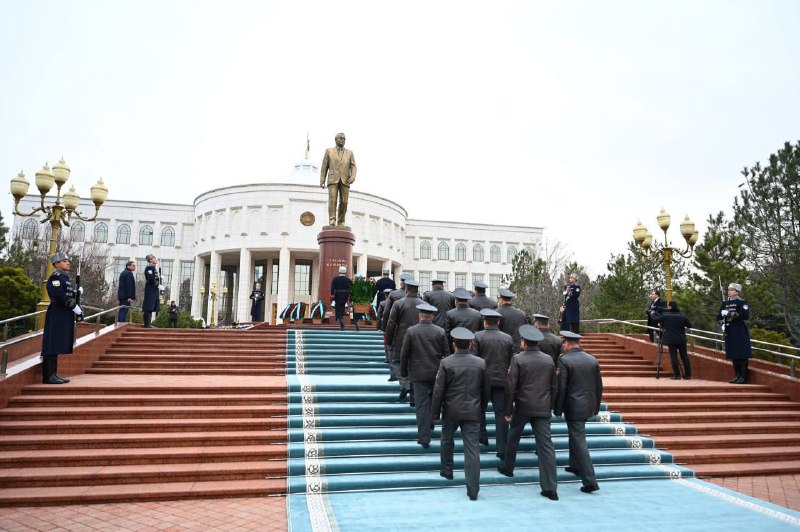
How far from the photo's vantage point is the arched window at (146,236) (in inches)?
1999

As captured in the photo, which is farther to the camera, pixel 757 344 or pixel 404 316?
pixel 757 344

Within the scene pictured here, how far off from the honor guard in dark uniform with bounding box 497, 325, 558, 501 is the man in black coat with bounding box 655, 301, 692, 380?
7.38m

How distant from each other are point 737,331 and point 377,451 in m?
8.50

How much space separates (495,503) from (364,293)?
10662mm

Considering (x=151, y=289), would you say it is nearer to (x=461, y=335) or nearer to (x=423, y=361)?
(x=423, y=361)

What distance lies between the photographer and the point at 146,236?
51.0 m

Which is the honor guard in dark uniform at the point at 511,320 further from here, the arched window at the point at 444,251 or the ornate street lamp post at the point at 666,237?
the arched window at the point at 444,251

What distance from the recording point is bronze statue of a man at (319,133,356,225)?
18.4m

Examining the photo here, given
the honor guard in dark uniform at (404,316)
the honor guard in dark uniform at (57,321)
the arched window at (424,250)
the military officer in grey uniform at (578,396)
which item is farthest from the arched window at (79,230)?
the military officer in grey uniform at (578,396)

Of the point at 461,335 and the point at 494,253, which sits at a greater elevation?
the point at 494,253

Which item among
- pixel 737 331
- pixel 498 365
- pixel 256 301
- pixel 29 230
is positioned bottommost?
pixel 498 365

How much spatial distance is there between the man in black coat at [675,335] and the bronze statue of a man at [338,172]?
34.7 ft

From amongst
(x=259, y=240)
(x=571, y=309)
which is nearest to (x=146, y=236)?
(x=259, y=240)

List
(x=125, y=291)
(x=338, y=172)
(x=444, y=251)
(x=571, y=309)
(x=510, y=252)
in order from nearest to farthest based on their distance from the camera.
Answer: (x=125, y=291), (x=571, y=309), (x=338, y=172), (x=444, y=251), (x=510, y=252)
